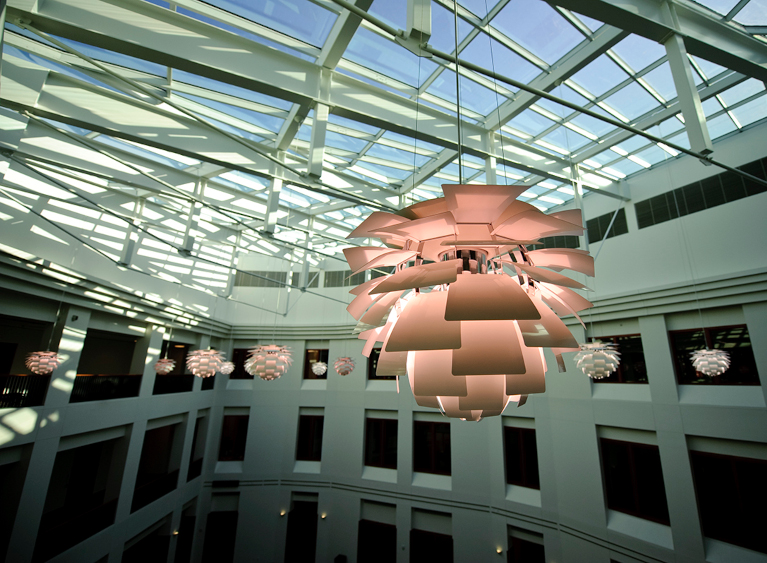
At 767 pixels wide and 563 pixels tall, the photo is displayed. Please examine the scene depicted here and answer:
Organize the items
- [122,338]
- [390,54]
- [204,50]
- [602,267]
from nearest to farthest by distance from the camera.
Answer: [204,50]
[390,54]
[602,267]
[122,338]

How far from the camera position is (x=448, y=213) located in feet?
3.95

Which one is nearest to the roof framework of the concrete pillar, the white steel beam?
the white steel beam

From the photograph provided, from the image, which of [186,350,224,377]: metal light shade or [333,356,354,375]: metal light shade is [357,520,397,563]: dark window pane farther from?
[186,350,224,377]: metal light shade

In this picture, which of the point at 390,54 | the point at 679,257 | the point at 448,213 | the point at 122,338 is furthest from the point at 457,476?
the point at 122,338

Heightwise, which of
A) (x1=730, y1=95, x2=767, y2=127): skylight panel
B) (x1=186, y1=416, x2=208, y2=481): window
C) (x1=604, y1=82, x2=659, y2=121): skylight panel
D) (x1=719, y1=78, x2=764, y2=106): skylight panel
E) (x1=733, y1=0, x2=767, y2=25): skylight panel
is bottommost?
(x1=186, y1=416, x2=208, y2=481): window

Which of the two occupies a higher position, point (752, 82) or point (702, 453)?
point (752, 82)

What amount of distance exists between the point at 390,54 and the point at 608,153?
538cm

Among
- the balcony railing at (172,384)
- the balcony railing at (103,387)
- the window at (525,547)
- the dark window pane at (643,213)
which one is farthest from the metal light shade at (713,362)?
the balcony railing at (172,384)

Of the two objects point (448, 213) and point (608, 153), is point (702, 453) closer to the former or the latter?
point (608, 153)

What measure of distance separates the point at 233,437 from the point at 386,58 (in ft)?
41.1

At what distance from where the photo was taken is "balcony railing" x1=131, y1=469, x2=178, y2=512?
955cm

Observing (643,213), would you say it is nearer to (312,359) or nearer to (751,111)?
(751,111)

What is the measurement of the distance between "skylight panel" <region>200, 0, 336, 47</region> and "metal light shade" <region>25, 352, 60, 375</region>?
6.34 meters

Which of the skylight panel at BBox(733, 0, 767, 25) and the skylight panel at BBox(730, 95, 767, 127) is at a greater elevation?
the skylight panel at BBox(730, 95, 767, 127)
